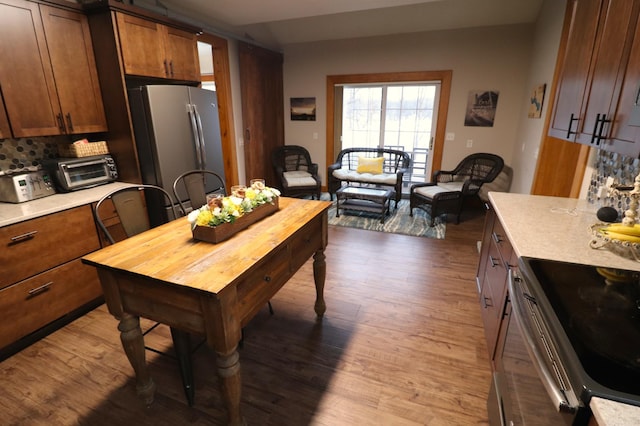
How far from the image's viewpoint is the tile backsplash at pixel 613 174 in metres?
1.71

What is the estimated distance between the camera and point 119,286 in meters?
1.39

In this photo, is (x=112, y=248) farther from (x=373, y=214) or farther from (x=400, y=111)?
(x=400, y=111)

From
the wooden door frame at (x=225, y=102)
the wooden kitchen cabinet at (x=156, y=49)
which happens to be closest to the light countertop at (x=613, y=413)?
the wooden kitchen cabinet at (x=156, y=49)

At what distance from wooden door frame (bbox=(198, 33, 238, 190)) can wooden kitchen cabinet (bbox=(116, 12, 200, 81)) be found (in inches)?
42.3

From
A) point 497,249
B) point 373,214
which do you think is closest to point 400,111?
point 373,214

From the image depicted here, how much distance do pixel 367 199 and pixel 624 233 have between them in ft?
10.2

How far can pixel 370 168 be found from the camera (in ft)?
17.2

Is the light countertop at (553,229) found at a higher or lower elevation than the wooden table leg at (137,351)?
higher

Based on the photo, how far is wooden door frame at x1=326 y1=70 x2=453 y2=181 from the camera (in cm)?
494

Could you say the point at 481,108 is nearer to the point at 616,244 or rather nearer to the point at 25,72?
the point at 616,244

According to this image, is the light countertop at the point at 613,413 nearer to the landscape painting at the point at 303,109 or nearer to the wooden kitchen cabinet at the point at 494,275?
the wooden kitchen cabinet at the point at 494,275

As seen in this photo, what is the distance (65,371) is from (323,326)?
5.30ft

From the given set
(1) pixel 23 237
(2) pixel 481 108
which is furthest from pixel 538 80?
(1) pixel 23 237

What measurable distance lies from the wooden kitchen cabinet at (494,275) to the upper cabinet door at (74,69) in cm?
325
